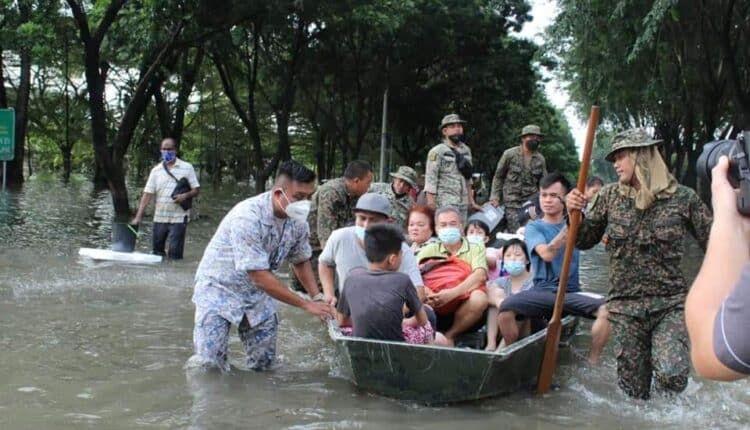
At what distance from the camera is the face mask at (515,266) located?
22.5ft

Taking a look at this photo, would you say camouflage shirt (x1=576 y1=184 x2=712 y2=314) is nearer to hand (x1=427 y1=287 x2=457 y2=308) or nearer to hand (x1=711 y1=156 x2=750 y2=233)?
hand (x1=427 y1=287 x2=457 y2=308)

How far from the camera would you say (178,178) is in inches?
435

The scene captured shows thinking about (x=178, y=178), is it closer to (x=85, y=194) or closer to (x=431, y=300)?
(x=431, y=300)

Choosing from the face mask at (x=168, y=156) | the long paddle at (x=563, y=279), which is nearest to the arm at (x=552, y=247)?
the long paddle at (x=563, y=279)

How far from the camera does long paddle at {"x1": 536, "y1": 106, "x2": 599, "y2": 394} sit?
5332 mm

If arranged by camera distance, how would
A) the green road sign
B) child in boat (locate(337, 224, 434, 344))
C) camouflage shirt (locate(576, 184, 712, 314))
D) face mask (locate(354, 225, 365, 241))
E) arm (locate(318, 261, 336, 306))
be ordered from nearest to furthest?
camouflage shirt (locate(576, 184, 712, 314)) < child in boat (locate(337, 224, 434, 344)) < face mask (locate(354, 225, 365, 241)) < arm (locate(318, 261, 336, 306)) < the green road sign

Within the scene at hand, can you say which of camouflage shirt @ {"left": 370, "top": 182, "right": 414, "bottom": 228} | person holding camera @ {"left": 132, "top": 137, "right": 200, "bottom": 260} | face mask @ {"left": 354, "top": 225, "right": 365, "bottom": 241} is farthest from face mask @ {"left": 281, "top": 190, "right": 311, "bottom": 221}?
person holding camera @ {"left": 132, "top": 137, "right": 200, "bottom": 260}

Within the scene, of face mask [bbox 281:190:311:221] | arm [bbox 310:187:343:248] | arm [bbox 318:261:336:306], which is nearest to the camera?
face mask [bbox 281:190:311:221]

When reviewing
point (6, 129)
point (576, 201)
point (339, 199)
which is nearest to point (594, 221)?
point (576, 201)

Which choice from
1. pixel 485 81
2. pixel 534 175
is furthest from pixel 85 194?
pixel 534 175

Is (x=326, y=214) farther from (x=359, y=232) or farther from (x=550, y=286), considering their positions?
(x=550, y=286)

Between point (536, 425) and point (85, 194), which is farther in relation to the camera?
point (85, 194)

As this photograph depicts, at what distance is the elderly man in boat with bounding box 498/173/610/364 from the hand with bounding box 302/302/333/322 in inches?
55.5

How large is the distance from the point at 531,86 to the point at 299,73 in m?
8.84
